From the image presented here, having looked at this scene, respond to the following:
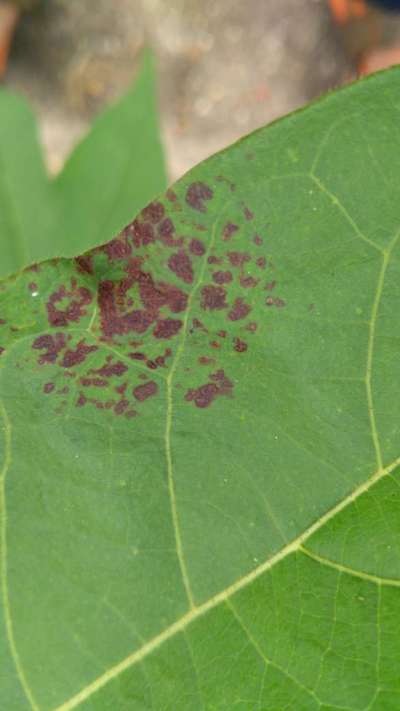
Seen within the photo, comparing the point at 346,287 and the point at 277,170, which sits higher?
the point at 277,170

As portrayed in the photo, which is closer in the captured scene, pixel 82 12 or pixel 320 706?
pixel 320 706

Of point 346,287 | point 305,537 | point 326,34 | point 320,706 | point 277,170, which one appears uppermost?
point 277,170

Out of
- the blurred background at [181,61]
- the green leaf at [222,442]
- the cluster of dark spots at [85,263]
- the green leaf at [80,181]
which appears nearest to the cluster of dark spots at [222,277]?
the green leaf at [222,442]

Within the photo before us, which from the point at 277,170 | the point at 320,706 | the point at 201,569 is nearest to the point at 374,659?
the point at 320,706

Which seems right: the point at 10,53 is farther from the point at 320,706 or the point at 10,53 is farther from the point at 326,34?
the point at 320,706

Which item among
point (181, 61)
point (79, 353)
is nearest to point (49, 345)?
point (79, 353)

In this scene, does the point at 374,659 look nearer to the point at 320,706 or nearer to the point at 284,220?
the point at 320,706

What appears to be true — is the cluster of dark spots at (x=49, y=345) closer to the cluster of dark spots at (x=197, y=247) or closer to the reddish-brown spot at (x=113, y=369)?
the reddish-brown spot at (x=113, y=369)
